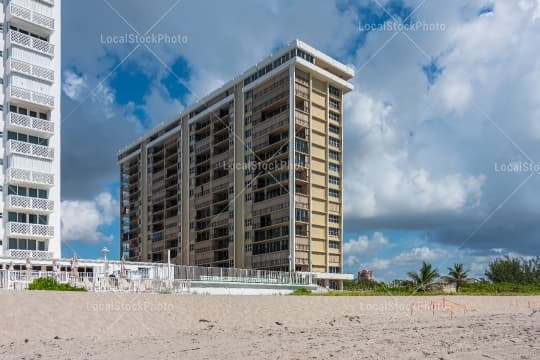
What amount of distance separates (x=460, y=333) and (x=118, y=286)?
1554 centimetres

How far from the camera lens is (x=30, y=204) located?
44406mm

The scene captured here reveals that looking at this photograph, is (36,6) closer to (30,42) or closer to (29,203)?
(30,42)

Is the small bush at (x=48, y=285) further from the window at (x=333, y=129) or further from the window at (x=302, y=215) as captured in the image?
the window at (x=333, y=129)

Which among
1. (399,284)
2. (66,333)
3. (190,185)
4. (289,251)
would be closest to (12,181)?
(66,333)

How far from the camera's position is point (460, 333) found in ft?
65.0

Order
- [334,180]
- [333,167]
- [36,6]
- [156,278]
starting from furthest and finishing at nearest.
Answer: [333,167], [334,180], [36,6], [156,278]

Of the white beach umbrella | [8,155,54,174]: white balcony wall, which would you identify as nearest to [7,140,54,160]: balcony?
[8,155,54,174]: white balcony wall

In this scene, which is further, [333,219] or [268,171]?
[268,171]

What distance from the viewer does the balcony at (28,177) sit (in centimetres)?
4359

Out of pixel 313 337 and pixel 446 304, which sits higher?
pixel 313 337

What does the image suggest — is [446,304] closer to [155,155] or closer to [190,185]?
[190,185]

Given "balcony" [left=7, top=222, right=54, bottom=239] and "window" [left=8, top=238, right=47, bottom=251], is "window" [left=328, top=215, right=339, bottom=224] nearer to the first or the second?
"balcony" [left=7, top=222, right=54, bottom=239]

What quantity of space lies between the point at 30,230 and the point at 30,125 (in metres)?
8.38

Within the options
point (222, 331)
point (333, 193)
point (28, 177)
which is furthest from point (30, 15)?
point (333, 193)
